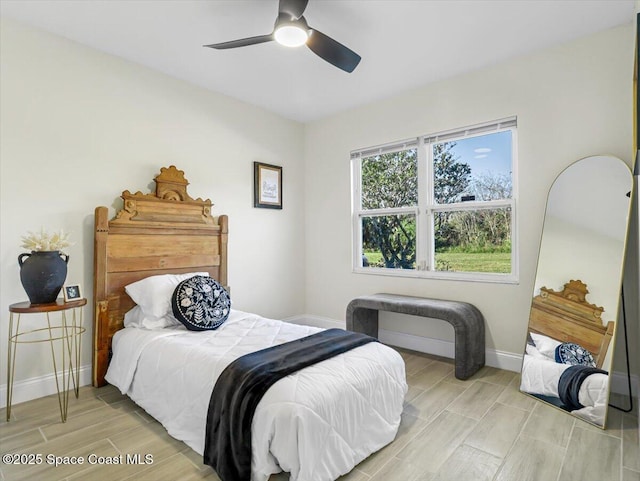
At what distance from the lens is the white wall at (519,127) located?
8.61ft

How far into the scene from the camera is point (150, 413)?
88.7 inches

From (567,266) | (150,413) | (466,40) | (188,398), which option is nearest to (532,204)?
(567,266)

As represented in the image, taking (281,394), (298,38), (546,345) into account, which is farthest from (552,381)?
(298,38)

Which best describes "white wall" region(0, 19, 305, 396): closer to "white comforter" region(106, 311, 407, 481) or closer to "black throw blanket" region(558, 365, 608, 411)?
"white comforter" region(106, 311, 407, 481)

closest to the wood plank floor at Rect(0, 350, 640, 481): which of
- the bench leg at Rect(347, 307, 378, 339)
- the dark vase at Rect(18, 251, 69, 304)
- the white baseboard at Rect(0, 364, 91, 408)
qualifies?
the white baseboard at Rect(0, 364, 91, 408)

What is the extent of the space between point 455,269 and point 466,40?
6.43 ft

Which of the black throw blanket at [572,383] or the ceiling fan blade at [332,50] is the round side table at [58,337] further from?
the black throw blanket at [572,383]

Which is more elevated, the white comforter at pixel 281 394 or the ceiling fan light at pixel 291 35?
the ceiling fan light at pixel 291 35

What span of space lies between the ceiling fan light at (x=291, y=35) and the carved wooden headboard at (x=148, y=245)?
5.20 feet

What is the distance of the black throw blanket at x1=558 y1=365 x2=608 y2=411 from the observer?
7.54 ft

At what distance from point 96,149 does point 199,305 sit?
151cm

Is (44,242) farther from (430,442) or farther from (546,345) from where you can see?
(546,345)

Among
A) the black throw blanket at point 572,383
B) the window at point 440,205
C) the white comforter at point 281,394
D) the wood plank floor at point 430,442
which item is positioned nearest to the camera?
the white comforter at point 281,394

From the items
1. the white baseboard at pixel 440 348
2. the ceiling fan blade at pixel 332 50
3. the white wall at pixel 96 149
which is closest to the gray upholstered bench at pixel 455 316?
the white baseboard at pixel 440 348
